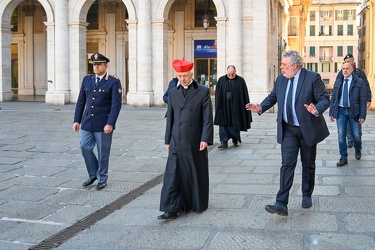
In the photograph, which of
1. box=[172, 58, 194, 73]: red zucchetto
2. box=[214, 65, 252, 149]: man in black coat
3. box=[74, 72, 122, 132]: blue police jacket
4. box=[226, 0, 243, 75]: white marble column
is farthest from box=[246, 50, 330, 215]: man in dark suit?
box=[226, 0, 243, 75]: white marble column

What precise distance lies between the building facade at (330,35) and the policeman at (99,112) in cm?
7877

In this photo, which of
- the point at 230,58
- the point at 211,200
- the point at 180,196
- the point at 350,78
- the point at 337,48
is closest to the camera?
the point at 180,196

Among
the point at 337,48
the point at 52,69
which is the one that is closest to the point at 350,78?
the point at 52,69

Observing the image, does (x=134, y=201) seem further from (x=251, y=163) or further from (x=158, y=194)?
(x=251, y=163)

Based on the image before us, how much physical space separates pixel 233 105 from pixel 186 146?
6.50m

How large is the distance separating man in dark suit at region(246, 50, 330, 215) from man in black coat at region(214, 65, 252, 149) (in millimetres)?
6130

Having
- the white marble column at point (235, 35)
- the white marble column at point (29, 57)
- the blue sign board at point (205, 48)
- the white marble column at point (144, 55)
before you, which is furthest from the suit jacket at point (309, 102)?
the white marble column at point (29, 57)

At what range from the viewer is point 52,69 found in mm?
29312

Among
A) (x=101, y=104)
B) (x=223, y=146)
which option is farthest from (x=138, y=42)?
(x=101, y=104)

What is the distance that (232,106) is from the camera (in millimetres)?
12906

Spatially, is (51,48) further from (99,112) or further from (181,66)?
(181,66)

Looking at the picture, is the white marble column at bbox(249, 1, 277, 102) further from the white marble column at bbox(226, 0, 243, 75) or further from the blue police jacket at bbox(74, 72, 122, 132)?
the blue police jacket at bbox(74, 72, 122, 132)

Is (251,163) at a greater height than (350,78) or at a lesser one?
lesser

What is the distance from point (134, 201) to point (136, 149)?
16.7ft
